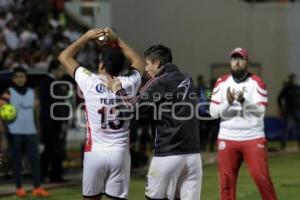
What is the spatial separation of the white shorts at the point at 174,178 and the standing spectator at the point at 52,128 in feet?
26.4

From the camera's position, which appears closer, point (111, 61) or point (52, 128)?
point (111, 61)

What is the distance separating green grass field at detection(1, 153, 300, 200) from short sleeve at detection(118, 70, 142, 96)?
539 cm

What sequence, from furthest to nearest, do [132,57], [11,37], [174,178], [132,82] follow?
[11,37] < [132,57] < [132,82] < [174,178]

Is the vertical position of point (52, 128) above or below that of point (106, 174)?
above

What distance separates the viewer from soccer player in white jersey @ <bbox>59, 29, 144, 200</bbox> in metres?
8.62

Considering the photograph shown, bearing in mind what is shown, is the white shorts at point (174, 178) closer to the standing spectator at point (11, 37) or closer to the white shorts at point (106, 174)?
the white shorts at point (106, 174)

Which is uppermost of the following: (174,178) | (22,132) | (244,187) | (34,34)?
(34,34)

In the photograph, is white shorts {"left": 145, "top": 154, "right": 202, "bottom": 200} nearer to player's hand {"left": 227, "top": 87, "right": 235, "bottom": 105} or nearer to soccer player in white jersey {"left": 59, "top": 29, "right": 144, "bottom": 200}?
soccer player in white jersey {"left": 59, "top": 29, "right": 144, "bottom": 200}

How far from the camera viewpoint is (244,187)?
1553 centimetres

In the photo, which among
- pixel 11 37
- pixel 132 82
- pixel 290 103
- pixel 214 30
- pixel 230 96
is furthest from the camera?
pixel 214 30

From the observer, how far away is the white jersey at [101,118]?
28.4 ft

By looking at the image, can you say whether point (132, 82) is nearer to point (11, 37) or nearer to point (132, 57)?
point (132, 57)

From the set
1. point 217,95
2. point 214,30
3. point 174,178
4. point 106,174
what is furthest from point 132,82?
point 214,30

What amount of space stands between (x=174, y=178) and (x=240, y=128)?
2.77m
